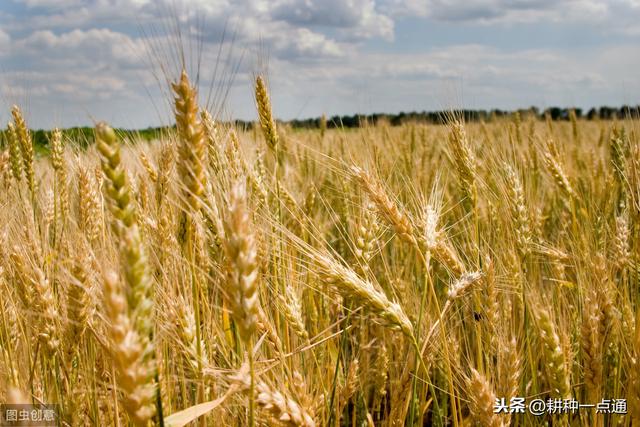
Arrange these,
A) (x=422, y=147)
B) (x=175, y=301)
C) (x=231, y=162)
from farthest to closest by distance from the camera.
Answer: (x=422, y=147) < (x=231, y=162) < (x=175, y=301)

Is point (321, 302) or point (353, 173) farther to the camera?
point (321, 302)

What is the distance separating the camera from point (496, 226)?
3.00 metres

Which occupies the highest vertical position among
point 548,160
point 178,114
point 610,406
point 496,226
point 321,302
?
point 178,114

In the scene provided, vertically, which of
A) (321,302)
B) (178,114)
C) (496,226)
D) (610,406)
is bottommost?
(610,406)

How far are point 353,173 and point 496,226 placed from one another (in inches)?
53.8

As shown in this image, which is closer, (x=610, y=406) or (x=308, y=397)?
(x=308, y=397)

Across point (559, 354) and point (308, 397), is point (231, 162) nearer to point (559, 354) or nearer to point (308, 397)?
point (308, 397)

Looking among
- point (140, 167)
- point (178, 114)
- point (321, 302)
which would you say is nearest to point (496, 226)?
point (321, 302)

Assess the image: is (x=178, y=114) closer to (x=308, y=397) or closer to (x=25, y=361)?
(x=308, y=397)

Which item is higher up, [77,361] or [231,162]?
[231,162]

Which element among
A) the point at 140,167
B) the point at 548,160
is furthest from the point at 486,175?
the point at 140,167

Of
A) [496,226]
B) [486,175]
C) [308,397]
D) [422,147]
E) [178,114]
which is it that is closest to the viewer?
[178,114]

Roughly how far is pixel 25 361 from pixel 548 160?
269cm

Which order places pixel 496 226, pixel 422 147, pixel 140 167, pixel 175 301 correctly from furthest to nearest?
pixel 422 147
pixel 496 226
pixel 140 167
pixel 175 301
